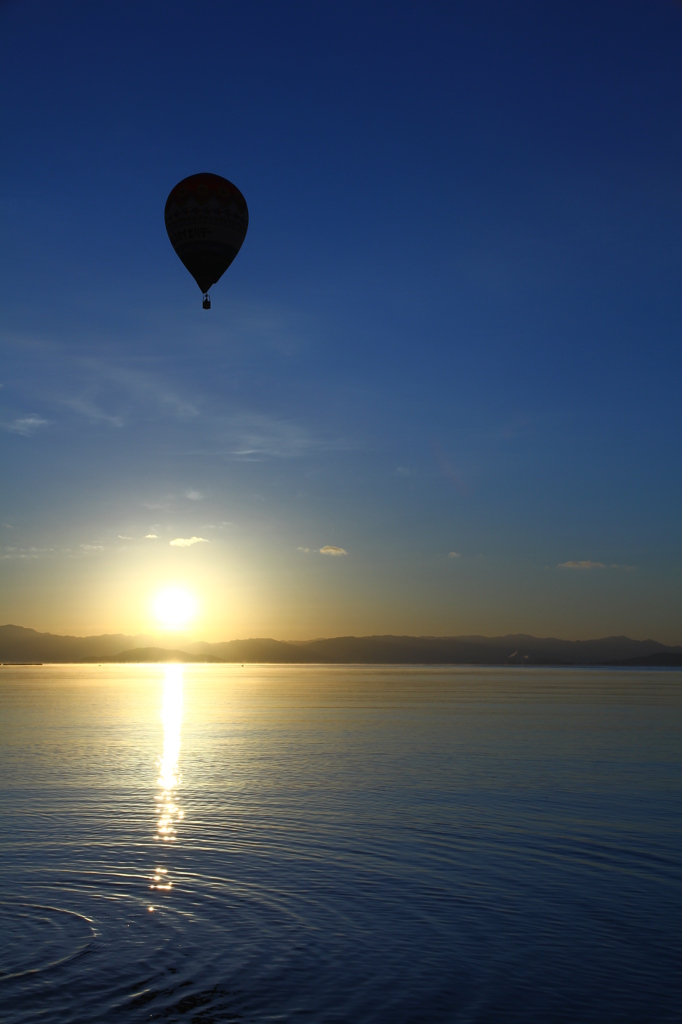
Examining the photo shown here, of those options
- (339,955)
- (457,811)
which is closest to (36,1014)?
(339,955)

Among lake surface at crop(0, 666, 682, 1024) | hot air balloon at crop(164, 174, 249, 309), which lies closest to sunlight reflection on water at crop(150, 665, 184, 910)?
lake surface at crop(0, 666, 682, 1024)

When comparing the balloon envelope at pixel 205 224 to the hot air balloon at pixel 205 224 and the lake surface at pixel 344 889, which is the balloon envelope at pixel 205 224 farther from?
the lake surface at pixel 344 889

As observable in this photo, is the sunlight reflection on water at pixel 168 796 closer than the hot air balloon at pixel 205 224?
Yes

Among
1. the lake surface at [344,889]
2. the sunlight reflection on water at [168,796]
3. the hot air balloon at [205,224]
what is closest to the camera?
the lake surface at [344,889]

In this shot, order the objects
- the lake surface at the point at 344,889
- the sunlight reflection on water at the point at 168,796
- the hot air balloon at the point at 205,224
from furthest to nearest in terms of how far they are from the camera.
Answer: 1. the hot air balloon at the point at 205,224
2. the sunlight reflection on water at the point at 168,796
3. the lake surface at the point at 344,889

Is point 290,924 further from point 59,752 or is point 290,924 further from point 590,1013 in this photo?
point 59,752

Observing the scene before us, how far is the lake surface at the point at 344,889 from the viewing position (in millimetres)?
10945

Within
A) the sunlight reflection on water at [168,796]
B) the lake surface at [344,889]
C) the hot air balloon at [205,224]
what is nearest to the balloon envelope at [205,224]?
the hot air balloon at [205,224]

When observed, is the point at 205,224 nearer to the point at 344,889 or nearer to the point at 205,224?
the point at 205,224

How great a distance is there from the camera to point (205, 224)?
45.5m

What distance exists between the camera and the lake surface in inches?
431

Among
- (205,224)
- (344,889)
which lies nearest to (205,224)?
(205,224)

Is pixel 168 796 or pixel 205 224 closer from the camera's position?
pixel 168 796

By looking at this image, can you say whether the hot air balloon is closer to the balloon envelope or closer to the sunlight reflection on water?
the balloon envelope
